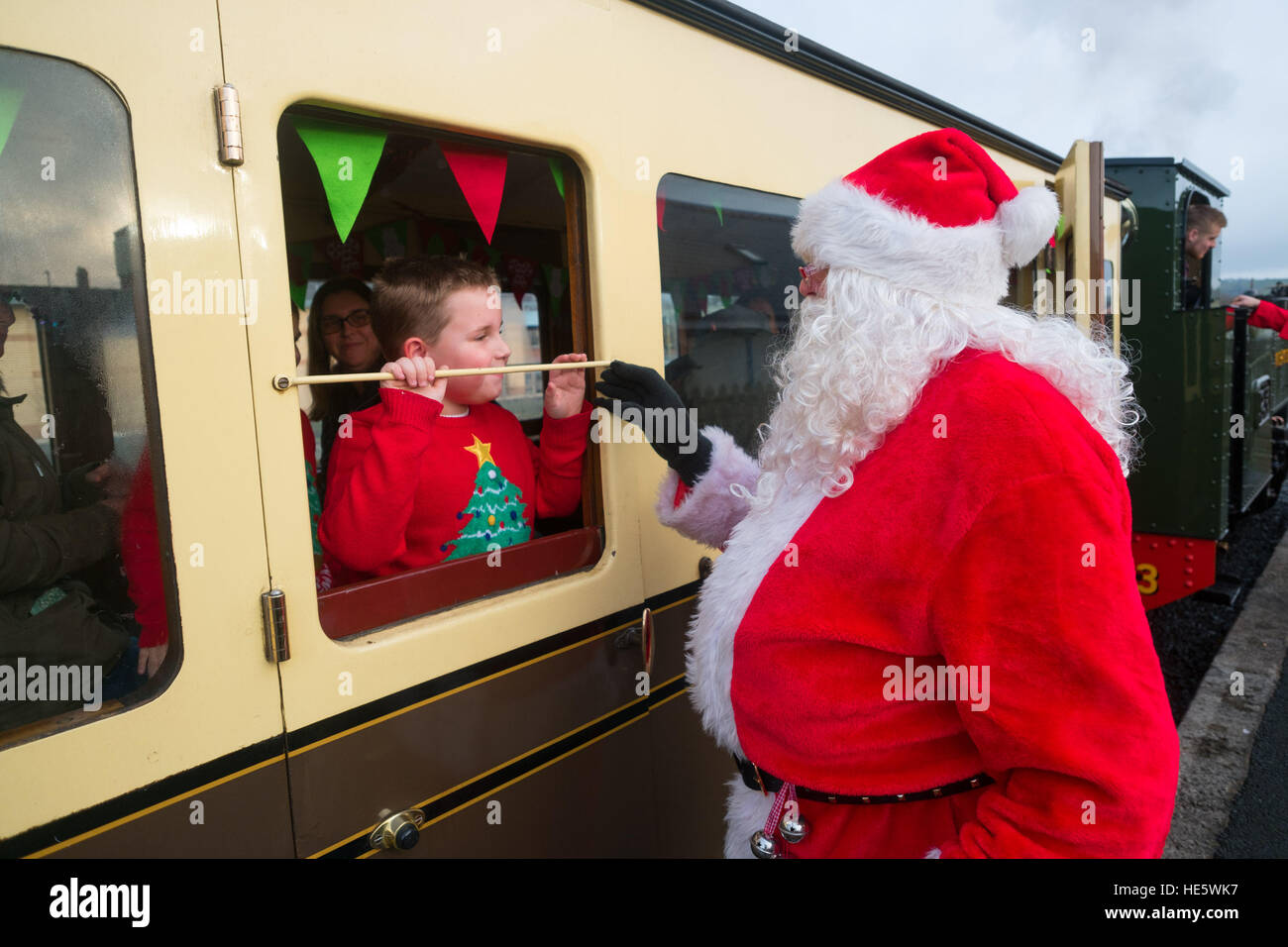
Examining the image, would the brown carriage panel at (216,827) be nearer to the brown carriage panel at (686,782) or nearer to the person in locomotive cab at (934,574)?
the person in locomotive cab at (934,574)

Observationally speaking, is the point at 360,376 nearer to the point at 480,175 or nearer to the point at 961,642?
the point at 480,175

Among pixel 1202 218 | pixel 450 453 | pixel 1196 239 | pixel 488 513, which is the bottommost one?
pixel 488 513

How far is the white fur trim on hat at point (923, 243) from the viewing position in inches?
51.1

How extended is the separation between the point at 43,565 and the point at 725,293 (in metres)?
1.71

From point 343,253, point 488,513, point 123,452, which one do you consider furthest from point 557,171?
point 343,253

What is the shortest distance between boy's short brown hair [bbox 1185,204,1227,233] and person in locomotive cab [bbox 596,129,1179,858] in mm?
4883

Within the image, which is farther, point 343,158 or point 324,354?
point 324,354

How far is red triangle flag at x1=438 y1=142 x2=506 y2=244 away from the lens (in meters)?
1.63

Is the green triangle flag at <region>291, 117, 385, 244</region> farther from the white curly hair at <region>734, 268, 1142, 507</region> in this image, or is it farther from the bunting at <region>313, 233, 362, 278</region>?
the bunting at <region>313, 233, 362, 278</region>

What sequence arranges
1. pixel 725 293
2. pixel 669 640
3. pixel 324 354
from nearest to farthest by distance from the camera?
pixel 669 640, pixel 725 293, pixel 324 354

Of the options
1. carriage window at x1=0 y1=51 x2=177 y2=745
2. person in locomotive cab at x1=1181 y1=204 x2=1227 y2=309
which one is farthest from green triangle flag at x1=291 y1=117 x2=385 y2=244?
person in locomotive cab at x1=1181 y1=204 x2=1227 y2=309

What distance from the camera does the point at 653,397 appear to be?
1.75m

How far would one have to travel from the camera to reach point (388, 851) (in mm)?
1466
